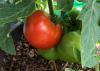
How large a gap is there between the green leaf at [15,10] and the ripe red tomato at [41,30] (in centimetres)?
5

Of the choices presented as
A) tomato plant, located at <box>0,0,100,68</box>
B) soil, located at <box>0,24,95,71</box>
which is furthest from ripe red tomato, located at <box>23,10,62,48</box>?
soil, located at <box>0,24,95,71</box>

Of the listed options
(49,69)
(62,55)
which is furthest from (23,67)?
(62,55)

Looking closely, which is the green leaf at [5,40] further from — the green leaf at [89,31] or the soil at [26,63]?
the soil at [26,63]

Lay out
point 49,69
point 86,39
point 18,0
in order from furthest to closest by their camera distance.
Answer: point 49,69
point 18,0
point 86,39

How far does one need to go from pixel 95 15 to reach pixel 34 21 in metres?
0.18

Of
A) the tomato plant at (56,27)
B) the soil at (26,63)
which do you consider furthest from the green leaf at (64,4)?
the soil at (26,63)

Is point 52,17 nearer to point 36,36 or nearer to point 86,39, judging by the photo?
point 36,36

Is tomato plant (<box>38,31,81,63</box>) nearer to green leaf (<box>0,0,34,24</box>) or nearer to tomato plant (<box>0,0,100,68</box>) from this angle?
tomato plant (<box>0,0,100,68</box>)

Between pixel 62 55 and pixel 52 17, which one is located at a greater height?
pixel 52 17

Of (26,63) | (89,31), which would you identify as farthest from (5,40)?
(26,63)

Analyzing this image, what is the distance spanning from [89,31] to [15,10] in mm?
187

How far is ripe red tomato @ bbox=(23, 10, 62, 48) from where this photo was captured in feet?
2.81

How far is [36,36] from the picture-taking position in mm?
879

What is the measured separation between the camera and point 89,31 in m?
0.73
